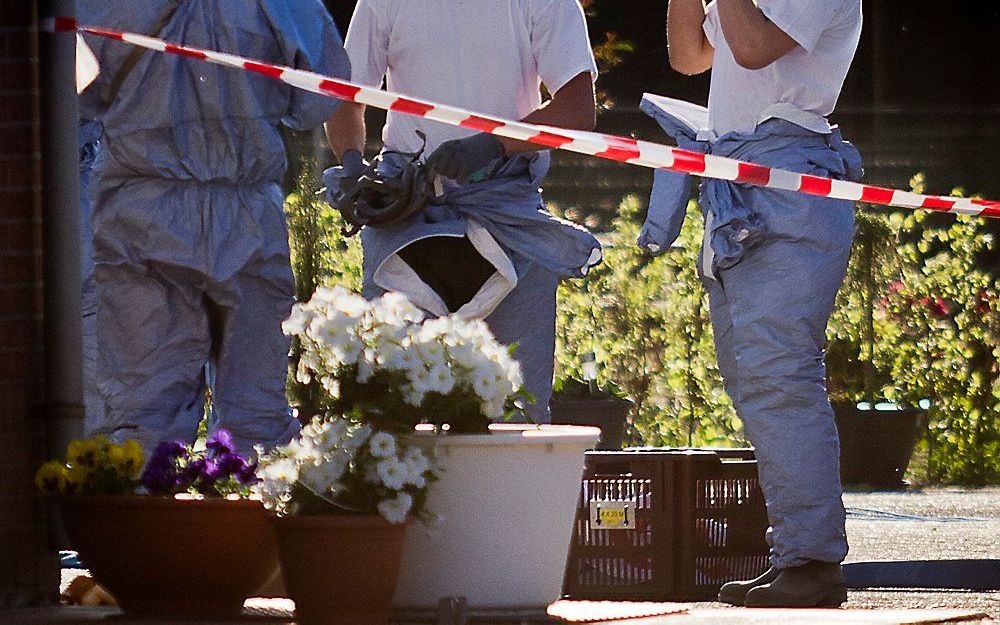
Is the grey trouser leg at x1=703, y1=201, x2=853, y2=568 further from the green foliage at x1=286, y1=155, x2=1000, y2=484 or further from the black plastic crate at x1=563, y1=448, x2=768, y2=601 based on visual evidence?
the green foliage at x1=286, y1=155, x2=1000, y2=484

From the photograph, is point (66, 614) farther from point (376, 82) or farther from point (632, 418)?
point (632, 418)

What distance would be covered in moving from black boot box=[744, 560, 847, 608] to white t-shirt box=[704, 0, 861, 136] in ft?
3.48

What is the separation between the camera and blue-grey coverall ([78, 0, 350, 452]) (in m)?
5.40

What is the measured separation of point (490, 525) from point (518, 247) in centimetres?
169

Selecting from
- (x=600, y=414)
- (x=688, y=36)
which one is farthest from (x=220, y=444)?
(x=600, y=414)

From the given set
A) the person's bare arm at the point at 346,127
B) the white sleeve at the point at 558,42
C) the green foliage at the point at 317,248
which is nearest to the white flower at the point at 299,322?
the white sleeve at the point at 558,42

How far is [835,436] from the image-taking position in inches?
196

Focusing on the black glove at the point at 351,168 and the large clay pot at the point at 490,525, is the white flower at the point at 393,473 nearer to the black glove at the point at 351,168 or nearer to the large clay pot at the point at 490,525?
the large clay pot at the point at 490,525

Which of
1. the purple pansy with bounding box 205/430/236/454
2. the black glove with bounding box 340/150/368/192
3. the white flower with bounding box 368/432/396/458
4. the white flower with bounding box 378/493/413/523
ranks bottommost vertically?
the white flower with bounding box 378/493/413/523

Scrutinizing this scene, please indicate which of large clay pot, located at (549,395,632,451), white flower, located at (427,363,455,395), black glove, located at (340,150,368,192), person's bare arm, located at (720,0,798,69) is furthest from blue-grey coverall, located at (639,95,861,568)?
large clay pot, located at (549,395,632,451)

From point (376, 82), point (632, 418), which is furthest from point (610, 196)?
point (376, 82)

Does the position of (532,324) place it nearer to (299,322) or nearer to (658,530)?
(658,530)

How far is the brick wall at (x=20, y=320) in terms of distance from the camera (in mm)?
4000

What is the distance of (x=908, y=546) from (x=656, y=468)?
5.67 ft
